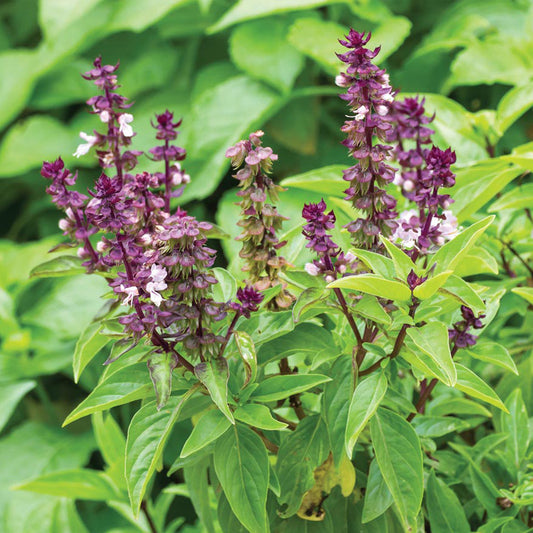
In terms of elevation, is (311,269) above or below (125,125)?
below

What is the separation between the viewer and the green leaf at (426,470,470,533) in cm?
72

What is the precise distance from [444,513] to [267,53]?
1384 millimetres

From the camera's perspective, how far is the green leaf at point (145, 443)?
0.59m

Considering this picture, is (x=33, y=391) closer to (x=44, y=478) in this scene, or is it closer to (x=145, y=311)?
(x=44, y=478)

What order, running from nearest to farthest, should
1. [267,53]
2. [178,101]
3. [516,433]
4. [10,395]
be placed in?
[516,433]
[10,395]
[267,53]
[178,101]

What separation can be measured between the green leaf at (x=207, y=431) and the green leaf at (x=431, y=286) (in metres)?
0.20

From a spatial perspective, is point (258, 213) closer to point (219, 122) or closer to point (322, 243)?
point (322, 243)

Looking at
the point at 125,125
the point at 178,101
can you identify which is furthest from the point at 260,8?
the point at 125,125

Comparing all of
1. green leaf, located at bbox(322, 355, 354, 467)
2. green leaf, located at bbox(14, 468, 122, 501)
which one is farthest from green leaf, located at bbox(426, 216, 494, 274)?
green leaf, located at bbox(14, 468, 122, 501)

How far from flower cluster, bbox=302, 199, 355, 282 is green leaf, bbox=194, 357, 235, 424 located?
0.12 m

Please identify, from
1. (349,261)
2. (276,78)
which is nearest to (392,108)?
(349,261)

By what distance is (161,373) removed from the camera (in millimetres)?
580

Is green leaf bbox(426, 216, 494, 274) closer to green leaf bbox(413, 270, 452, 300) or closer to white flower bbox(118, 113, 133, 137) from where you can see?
green leaf bbox(413, 270, 452, 300)

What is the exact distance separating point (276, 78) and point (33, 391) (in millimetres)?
1082
